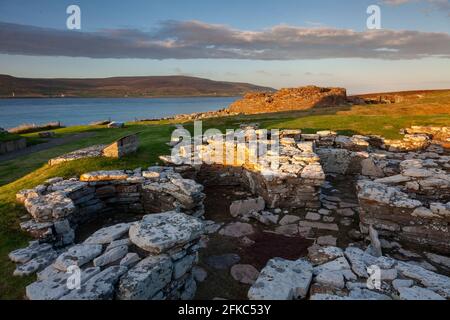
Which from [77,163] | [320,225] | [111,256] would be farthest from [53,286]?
[77,163]

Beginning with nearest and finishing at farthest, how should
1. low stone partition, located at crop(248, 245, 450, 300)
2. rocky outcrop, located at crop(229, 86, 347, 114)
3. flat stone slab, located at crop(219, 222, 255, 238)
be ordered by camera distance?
low stone partition, located at crop(248, 245, 450, 300)
flat stone slab, located at crop(219, 222, 255, 238)
rocky outcrop, located at crop(229, 86, 347, 114)

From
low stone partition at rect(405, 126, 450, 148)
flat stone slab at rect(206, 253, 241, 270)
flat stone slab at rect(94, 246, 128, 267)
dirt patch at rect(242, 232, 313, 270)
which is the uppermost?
low stone partition at rect(405, 126, 450, 148)

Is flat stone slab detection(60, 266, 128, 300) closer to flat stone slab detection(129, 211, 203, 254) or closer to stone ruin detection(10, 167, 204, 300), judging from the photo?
stone ruin detection(10, 167, 204, 300)

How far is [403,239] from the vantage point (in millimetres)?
6492

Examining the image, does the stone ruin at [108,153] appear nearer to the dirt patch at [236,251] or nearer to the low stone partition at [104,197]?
the low stone partition at [104,197]

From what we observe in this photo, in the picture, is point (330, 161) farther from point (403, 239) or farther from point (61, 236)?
point (61, 236)

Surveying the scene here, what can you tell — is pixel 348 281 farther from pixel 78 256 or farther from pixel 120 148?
pixel 120 148

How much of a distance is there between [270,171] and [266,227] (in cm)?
167

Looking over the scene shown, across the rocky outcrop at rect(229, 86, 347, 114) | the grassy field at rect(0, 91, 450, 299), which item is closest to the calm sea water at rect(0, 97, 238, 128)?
the rocky outcrop at rect(229, 86, 347, 114)

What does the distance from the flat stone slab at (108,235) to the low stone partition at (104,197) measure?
141 cm

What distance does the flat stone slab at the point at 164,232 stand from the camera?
4.59 meters

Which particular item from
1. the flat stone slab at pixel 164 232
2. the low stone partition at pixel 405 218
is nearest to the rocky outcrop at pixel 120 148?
the flat stone slab at pixel 164 232

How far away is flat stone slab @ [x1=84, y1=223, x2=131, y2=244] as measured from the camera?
16.7ft
